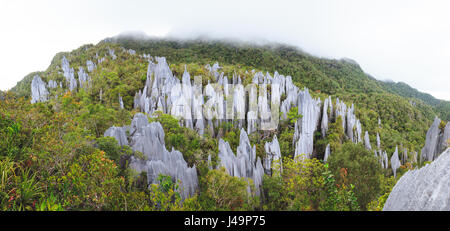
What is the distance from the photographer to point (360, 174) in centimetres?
1117

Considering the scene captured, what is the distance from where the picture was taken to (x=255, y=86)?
109 feet

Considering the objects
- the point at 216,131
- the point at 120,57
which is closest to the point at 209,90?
the point at 216,131

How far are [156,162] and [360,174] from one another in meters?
12.4

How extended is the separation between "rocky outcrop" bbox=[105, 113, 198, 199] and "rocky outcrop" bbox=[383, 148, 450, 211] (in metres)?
9.45

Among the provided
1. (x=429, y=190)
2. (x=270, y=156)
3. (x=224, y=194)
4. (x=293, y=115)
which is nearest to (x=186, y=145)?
(x=224, y=194)

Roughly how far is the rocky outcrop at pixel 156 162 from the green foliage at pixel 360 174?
9256mm

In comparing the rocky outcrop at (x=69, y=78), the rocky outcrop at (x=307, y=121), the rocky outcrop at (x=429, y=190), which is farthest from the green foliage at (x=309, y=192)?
the rocky outcrop at (x=69, y=78)

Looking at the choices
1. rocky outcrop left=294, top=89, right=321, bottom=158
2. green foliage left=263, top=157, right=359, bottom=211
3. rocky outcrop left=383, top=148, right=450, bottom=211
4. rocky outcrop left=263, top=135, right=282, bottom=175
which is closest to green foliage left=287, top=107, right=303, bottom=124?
rocky outcrop left=294, top=89, right=321, bottom=158

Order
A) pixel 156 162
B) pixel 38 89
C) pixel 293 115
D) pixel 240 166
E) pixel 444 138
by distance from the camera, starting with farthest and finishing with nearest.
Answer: pixel 38 89
pixel 293 115
pixel 444 138
pixel 240 166
pixel 156 162

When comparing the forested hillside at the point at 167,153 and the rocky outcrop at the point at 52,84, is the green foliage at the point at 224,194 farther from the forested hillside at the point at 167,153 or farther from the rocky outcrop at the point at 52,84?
the rocky outcrop at the point at 52,84

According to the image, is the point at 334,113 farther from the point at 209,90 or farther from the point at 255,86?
the point at 209,90

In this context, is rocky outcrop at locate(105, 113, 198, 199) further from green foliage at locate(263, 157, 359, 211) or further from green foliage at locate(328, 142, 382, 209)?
green foliage at locate(328, 142, 382, 209)

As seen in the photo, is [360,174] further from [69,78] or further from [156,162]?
[69,78]

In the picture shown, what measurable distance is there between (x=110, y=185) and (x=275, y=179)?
37.2 ft
